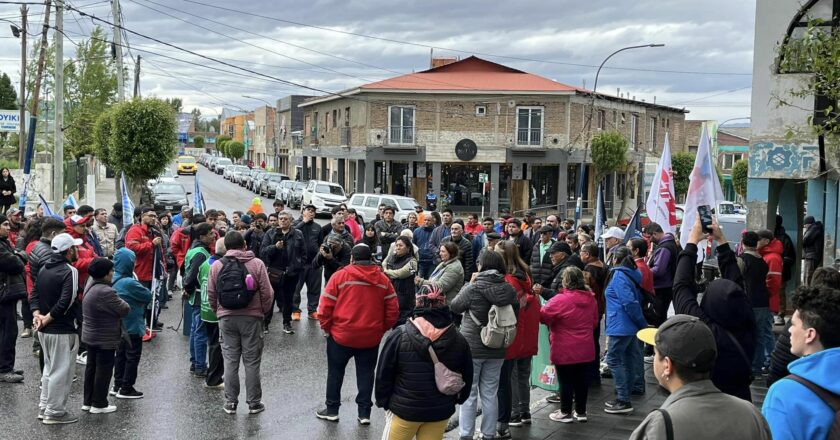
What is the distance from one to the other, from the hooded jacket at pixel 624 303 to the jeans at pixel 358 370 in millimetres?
2526

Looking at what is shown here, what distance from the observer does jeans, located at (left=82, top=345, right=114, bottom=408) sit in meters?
8.32

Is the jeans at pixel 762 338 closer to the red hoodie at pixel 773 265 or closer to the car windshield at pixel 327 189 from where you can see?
the red hoodie at pixel 773 265

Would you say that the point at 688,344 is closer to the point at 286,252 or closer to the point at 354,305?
the point at 354,305

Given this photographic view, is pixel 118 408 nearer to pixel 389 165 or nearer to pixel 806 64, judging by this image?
pixel 806 64

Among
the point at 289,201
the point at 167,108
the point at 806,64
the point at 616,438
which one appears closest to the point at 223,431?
the point at 616,438

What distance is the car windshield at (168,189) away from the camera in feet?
120

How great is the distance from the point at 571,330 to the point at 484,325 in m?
1.29

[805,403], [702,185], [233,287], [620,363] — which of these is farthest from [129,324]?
[702,185]

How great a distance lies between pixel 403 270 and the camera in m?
10.7

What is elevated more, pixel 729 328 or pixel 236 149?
pixel 236 149

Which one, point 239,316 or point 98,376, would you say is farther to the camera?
point 239,316

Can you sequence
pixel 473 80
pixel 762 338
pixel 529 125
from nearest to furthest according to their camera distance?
pixel 762 338, pixel 529 125, pixel 473 80

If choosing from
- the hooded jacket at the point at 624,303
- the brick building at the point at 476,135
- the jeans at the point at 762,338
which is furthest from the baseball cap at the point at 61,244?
the brick building at the point at 476,135

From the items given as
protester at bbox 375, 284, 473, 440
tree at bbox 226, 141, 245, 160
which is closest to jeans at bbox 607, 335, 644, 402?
protester at bbox 375, 284, 473, 440
